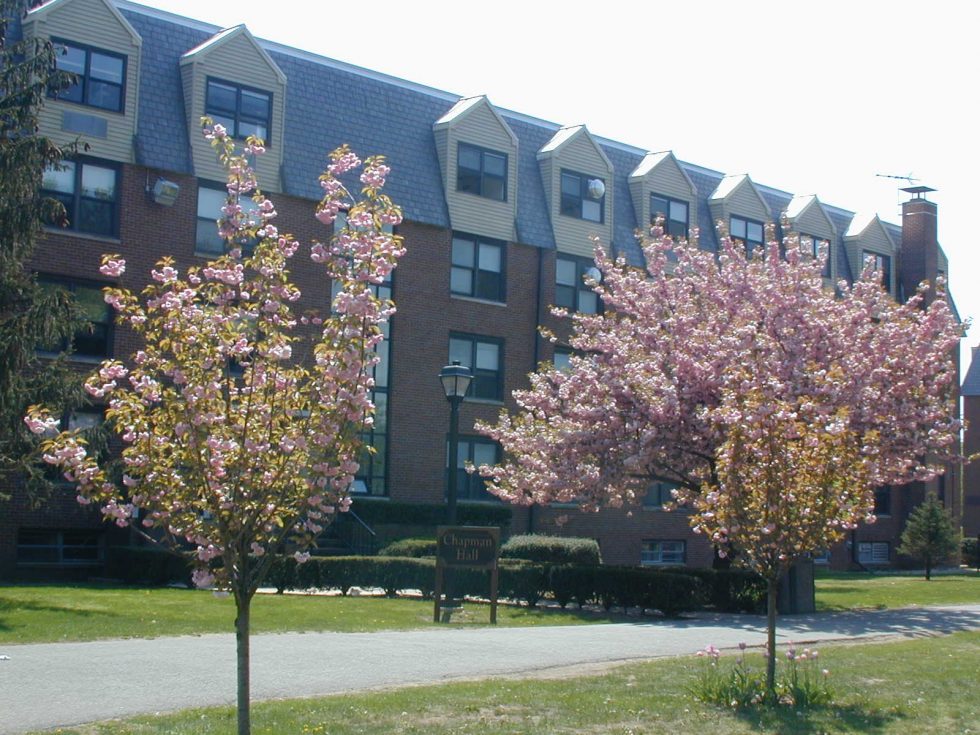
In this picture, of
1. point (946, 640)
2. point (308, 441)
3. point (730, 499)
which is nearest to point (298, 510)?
point (308, 441)

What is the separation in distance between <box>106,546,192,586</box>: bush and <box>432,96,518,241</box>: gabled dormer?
1289cm

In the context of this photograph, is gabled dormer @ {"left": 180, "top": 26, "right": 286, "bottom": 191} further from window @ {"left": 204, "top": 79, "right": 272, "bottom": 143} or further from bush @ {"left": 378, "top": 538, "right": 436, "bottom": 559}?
bush @ {"left": 378, "top": 538, "right": 436, "bottom": 559}

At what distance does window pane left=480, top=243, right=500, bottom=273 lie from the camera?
34.7m

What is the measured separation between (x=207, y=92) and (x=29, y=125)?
9.03 meters

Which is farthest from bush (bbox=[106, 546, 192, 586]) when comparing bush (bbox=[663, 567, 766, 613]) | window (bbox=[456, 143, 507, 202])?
window (bbox=[456, 143, 507, 202])

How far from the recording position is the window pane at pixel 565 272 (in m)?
36.4

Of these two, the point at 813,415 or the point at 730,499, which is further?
the point at 813,415

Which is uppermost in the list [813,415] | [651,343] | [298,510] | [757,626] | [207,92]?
[207,92]

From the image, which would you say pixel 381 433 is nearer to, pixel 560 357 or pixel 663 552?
pixel 560 357

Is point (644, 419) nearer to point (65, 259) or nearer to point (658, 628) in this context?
point (658, 628)

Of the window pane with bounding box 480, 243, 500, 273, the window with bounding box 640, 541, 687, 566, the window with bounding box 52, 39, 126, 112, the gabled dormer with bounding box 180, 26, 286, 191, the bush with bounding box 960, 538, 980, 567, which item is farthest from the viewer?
the bush with bounding box 960, 538, 980, 567

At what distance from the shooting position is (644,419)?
23.5 m

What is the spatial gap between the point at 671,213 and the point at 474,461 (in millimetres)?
11051

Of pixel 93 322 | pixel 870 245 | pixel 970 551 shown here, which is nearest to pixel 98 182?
pixel 93 322
